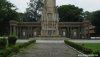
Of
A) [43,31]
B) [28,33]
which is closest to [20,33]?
[28,33]

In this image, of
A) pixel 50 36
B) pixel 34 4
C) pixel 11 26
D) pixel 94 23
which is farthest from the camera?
pixel 34 4

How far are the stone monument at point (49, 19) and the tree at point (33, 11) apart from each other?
37240mm

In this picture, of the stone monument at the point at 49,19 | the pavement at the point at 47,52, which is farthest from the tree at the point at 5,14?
the pavement at the point at 47,52

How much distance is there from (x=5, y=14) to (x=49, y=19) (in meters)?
18.9

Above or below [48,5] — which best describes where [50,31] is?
below

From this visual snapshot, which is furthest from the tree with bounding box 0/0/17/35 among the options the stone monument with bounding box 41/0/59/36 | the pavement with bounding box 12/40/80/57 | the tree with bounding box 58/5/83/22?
the pavement with bounding box 12/40/80/57

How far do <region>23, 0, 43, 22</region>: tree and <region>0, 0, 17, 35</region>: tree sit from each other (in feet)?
73.3

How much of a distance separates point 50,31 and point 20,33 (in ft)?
60.6

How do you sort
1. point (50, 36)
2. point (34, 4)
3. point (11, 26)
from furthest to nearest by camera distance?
1. point (34, 4)
2. point (11, 26)
3. point (50, 36)

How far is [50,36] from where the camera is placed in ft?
261

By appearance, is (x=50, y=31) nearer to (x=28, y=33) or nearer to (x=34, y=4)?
(x=28, y=33)

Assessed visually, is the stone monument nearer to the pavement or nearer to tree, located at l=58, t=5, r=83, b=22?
tree, located at l=58, t=5, r=83, b=22

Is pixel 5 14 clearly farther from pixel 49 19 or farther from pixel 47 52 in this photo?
pixel 47 52

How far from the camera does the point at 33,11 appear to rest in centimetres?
12244
